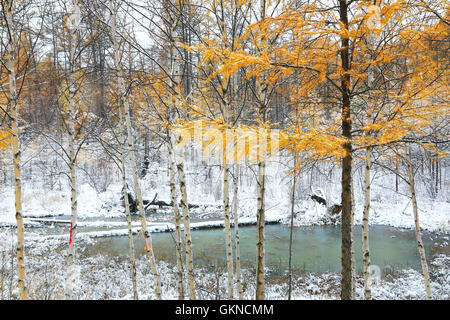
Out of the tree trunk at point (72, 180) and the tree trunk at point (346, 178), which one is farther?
the tree trunk at point (72, 180)

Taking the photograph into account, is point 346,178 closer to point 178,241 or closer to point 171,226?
point 178,241

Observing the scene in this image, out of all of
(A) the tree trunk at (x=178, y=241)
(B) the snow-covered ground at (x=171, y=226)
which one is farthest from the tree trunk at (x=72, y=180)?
(A) the tree trunk at (x=178, y=241)

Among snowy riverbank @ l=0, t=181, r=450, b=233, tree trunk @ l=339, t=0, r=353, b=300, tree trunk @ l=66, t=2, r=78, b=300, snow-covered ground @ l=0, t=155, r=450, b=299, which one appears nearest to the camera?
tree trunk @ l=339, t=0, r=353, b=300

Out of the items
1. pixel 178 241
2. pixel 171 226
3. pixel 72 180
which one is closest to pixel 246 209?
pixel 171 226

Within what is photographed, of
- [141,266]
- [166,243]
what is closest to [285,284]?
[141,266]

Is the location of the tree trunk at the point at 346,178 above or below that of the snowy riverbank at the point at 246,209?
above

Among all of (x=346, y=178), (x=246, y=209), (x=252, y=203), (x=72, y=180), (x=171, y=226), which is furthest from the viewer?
(x=252, y=203)


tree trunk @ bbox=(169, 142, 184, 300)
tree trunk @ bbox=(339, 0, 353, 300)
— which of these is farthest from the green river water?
tree trunk @ bbox=(339, 0, 353, 300)

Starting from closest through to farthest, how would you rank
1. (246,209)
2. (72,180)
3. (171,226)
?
Result: 1. (72,180)
2. (171,226)
3. (246,209)

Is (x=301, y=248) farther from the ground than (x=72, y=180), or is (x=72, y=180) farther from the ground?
(x=72, y=180)

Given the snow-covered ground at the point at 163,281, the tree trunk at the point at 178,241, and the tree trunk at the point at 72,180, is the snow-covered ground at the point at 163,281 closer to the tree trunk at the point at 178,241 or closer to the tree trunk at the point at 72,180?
the tree trunk at the point at 72,180

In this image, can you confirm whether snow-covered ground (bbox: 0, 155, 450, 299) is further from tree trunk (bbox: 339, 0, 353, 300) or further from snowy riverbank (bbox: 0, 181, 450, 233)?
tree trunk (bbox: 339, 0, 353, 300)

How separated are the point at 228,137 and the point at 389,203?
18710 mm
